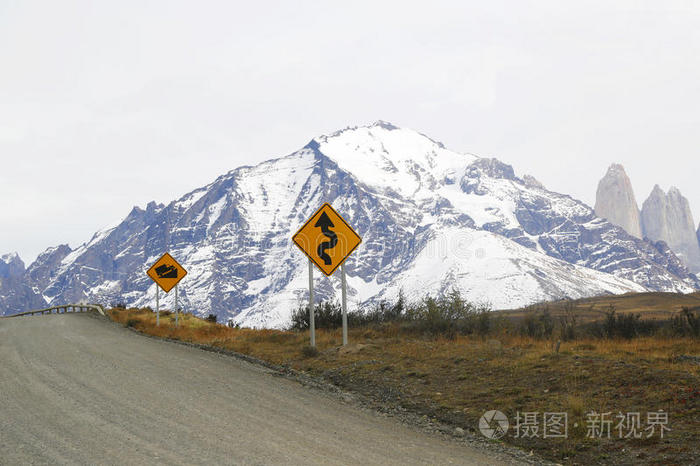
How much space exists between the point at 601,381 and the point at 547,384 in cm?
83

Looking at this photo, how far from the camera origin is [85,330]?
23.1 metres

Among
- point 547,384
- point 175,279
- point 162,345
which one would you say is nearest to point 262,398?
point 547,384

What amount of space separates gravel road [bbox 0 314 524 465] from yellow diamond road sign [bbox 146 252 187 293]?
1177 centimetres

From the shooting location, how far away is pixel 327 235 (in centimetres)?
1662

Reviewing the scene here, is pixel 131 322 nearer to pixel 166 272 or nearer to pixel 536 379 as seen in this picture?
pixel 166 272

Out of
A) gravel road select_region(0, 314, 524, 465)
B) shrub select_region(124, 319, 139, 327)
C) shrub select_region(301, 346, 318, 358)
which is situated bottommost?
gravel road select_region(0, 314, 524, 465)

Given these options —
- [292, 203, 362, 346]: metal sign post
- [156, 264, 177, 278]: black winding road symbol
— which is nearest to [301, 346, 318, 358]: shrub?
[292, 203, 362, 346]: metal sign post

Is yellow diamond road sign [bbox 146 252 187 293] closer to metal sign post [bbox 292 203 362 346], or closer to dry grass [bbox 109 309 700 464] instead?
dry grass [bbox 109 309 700 464]

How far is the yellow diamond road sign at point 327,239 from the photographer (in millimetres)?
16531

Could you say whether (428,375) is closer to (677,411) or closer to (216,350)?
(677,411)

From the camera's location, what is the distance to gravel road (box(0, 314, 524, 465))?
722 centimetres

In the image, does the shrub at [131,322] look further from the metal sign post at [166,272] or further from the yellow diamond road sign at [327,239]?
the yellow diamond road sign at [327,239]

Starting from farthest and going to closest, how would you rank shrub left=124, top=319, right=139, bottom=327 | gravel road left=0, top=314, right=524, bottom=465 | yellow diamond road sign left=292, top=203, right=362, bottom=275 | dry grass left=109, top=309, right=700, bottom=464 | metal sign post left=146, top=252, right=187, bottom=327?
shrub left=124, top=319, right=139, bottom=327, metal sign post left=146, top=252, right=187, bottom=327, yellow diamond road sign left=292, top=203, right=362, bottom=275, dry grass left=109, top=309, right=700, bottom=464, gravel road left=0, top=314, right=524, bottom=465

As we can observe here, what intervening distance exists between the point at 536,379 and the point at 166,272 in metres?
18.5
